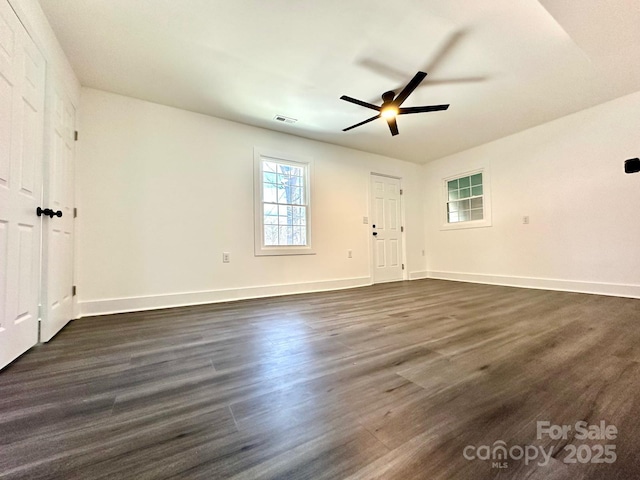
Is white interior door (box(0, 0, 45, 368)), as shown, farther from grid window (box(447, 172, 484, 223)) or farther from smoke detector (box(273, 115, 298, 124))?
grid window (box(447, 172, 484, 223))

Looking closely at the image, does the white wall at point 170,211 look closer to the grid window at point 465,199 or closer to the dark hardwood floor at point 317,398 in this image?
the dark hardwood floor at point 317,398

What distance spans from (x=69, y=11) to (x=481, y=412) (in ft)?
12.1

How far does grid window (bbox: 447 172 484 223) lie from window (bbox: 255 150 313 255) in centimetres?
316

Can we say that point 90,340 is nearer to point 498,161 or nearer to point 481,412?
point 481,412

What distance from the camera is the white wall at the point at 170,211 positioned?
9.57 feet

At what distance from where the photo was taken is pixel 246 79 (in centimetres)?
280

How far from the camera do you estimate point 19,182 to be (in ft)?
5.53

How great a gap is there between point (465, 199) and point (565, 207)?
1578 millimetres

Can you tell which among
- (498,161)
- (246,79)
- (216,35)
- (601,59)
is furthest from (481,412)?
(498,161)

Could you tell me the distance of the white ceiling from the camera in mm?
1996

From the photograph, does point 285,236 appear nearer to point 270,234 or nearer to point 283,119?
point 270,234

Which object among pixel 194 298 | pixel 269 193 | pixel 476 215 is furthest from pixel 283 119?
pixel 476 215

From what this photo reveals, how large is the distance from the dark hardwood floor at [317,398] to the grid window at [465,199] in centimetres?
295

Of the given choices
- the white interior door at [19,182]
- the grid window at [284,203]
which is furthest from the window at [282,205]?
the white interior door at [19,182]
